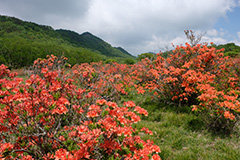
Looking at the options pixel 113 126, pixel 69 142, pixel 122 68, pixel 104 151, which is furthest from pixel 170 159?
pixel 122 68

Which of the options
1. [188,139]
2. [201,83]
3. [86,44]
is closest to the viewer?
[188,139]

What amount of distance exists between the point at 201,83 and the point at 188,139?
221 centimetres

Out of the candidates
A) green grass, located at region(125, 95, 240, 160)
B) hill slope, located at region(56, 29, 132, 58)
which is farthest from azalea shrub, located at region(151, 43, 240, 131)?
hill slope, located at region(56, 29, 132, 58)

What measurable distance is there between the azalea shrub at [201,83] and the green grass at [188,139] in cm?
31

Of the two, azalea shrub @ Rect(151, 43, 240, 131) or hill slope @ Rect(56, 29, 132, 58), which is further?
hill slope @ Rect(56, 29, 132, 58)

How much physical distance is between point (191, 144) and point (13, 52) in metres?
26.1

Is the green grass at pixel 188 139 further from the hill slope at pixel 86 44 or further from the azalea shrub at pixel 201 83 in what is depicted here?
the hill slope at pixel 86 44

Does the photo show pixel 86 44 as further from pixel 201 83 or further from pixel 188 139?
pixel 188 139

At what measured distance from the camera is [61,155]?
1345 mm

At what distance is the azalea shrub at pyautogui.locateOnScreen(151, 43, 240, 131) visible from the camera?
3244 millimetres

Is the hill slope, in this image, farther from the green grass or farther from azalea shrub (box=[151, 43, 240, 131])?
the green grass

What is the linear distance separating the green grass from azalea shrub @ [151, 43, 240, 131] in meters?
0.31

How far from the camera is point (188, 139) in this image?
297 centimetres

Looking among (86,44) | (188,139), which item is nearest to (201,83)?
(188,139)
